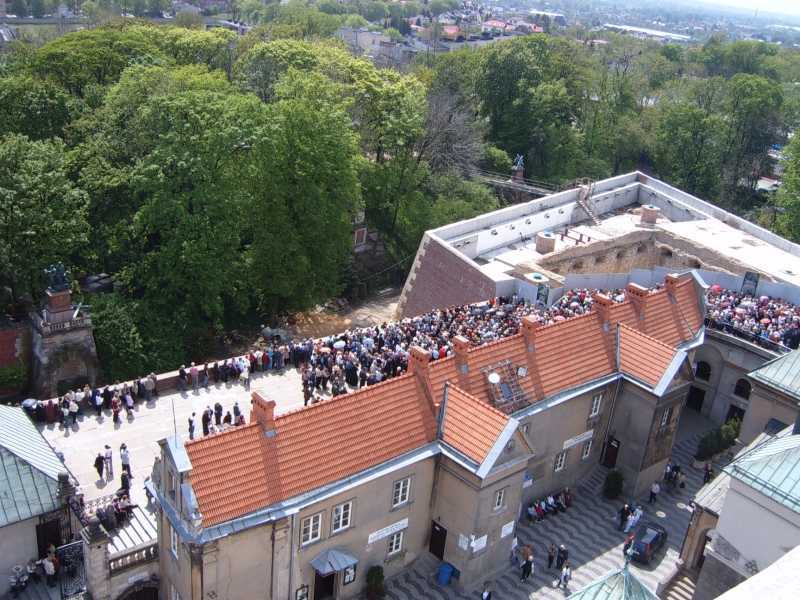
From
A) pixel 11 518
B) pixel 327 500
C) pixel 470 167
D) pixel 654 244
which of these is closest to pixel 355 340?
pixel 327 500

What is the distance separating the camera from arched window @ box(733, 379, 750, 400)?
4000cm

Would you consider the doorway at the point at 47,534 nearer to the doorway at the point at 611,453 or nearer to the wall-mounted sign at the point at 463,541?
the wall-mounted sign at the point at 463,541

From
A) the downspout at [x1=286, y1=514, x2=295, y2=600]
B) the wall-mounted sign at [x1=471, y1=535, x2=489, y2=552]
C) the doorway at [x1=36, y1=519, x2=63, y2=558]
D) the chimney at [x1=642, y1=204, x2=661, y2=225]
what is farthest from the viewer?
the chimney at [x1=642, y1=204, x2=661, y2=225]

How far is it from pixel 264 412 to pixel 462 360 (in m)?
8.27

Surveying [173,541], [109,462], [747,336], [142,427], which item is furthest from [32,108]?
[747,336]

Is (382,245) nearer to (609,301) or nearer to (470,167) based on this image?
(470,167)

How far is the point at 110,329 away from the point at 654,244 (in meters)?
34.2

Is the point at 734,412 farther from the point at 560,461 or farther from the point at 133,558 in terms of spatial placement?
the point at 133,558

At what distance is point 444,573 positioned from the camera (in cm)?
2834

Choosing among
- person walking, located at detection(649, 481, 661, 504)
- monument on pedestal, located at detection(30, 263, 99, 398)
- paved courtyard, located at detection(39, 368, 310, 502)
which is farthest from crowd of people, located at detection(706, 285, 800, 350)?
monument on pedestal, located at detection(30, 263, 99, 398)

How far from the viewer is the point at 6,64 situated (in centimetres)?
6544

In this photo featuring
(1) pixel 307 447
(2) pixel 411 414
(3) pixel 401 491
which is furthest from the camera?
(2) pixel 411 414

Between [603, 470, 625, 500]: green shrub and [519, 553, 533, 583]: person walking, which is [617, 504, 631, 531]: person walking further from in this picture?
[519, 553, 533, 583]: person walking

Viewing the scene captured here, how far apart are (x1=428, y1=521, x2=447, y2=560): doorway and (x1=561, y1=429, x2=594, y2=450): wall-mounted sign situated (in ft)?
22.4
